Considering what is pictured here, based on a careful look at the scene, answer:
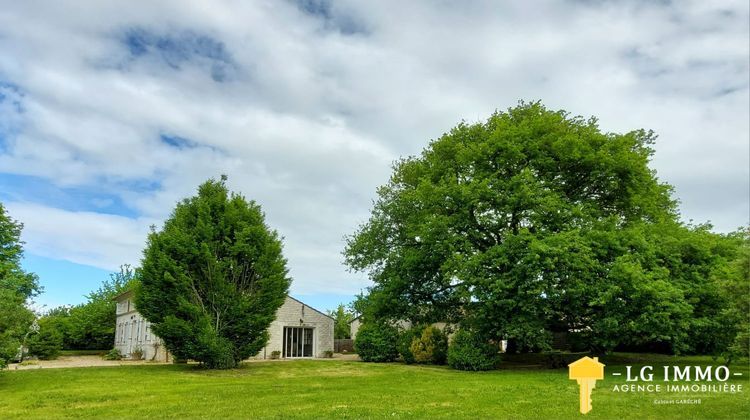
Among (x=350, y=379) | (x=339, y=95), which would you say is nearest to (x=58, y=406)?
(x=350, y=379)

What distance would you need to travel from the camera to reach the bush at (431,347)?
2677cm

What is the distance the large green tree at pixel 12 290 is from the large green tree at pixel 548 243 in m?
15.3

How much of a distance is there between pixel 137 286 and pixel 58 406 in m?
11.1

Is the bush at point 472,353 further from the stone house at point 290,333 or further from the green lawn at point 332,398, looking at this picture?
the stone house at point 290,333

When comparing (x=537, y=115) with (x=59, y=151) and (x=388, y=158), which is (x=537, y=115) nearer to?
(x=388, y=158)

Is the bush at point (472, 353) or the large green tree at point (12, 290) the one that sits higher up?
the large green tree at point (12, 290)

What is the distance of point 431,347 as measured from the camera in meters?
26.8

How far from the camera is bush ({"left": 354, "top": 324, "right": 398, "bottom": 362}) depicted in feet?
93.9

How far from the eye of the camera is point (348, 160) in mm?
24156

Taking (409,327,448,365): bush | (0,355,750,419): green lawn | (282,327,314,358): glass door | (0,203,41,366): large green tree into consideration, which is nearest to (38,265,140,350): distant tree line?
(0,203,41,366): large green tree

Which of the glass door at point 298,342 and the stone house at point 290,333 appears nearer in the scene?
the stone house at point 290,333

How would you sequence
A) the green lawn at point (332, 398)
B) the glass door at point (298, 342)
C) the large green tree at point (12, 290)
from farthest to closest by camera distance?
the glass door at point (298, 342)
the large green tree at point (12, 290)
the green lawn at point (332, 398)

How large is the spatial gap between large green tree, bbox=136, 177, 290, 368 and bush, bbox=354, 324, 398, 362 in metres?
7.65

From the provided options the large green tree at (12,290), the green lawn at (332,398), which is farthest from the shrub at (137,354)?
the green lawn at (332,398)
